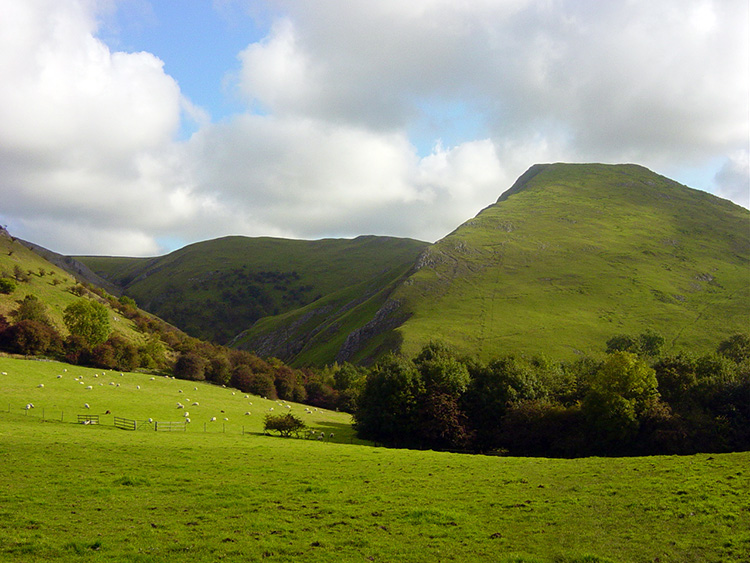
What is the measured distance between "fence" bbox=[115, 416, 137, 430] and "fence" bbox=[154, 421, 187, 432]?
2517 millimetres

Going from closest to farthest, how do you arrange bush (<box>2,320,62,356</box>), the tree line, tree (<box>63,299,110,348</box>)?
1. the tree line
2. bush (<box>2,320,62,356</box>)
3. tree (<box>63,299,110,348</box>)

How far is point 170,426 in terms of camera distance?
6053 centimetres

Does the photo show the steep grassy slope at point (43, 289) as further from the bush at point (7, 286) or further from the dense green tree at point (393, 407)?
the dense green tree at point (393, 407)

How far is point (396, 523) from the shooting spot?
909 inches

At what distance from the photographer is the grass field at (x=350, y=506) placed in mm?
19219

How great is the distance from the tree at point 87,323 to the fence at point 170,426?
55.4 metres

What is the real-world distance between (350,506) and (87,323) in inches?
4056

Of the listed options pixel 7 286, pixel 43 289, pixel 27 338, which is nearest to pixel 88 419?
pixel 27 338

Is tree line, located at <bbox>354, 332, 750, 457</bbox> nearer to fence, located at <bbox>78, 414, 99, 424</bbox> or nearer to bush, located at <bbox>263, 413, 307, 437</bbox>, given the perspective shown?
bush, located at <bbox>263, 413, 307, 437</bbox>

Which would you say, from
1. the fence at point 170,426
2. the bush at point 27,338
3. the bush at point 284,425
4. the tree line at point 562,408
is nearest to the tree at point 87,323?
the bush at point 27,338

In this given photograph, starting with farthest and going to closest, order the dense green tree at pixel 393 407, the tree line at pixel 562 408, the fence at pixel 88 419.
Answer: the dense green tree at pixel 393 407
the tree line at pixel 562 408
the fence at pixel 88 419

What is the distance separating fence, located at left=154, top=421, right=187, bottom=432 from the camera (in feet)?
196

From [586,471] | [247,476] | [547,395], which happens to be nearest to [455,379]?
[547,395]

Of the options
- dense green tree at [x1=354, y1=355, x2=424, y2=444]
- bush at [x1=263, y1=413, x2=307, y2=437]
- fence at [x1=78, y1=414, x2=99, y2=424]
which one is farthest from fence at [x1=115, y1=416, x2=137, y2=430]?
dense green tree at [x1=354, y1=355, x2=424, y2=444]
